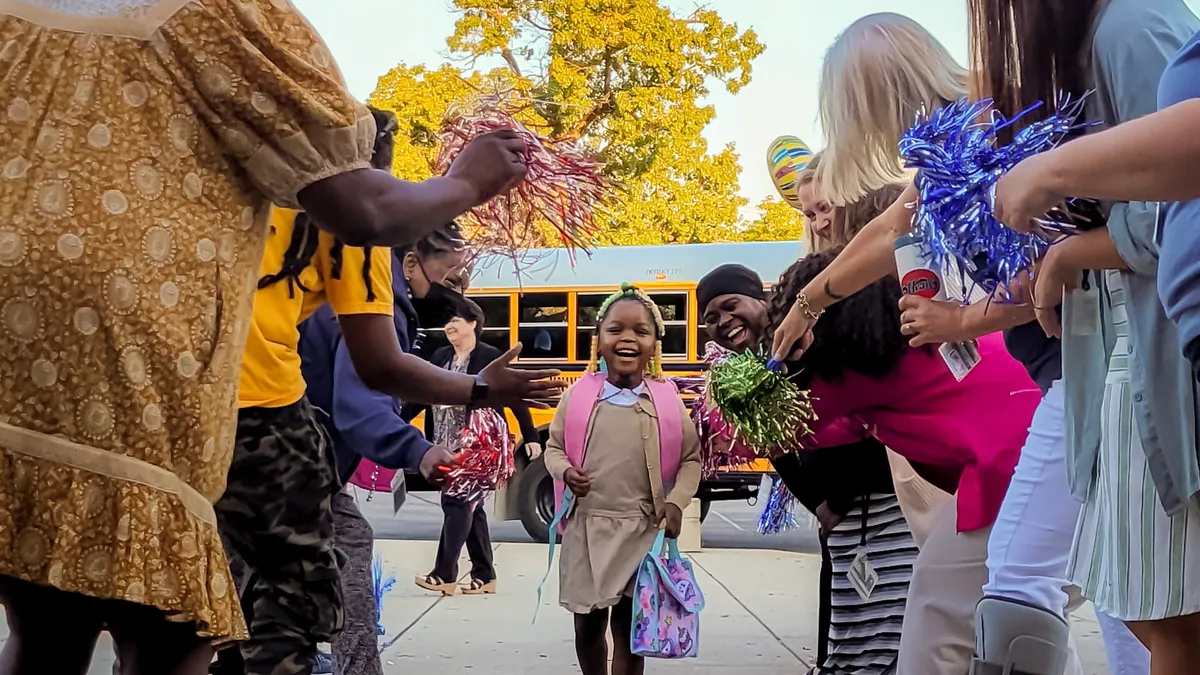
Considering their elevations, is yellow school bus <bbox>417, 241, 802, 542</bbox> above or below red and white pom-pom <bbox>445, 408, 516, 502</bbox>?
above

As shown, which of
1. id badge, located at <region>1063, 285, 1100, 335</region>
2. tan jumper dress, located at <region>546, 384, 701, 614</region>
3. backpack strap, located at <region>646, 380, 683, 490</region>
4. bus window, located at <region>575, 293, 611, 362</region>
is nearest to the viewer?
id badge, located at <region>1063, 285, 1100, 335</region>

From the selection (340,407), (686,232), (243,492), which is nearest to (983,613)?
(243,492)

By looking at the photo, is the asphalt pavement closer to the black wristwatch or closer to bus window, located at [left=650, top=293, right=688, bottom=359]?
bus window, located at [left=650, top=293, right=688, bottom=359]

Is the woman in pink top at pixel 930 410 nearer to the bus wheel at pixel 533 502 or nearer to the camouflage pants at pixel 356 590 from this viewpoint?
the camouflage pants at pixel 356 590

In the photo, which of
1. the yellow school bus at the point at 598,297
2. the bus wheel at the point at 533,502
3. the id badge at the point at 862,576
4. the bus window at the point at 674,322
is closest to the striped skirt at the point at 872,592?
the id badge at the point at 862,576

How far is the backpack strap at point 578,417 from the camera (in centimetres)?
437

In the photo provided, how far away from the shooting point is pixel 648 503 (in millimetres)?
4211

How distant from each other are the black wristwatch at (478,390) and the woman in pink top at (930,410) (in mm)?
1085

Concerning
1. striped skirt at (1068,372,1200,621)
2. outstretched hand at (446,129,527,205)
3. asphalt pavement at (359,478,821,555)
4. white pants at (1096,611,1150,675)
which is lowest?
asphalt pavement at (359,478,821,555)

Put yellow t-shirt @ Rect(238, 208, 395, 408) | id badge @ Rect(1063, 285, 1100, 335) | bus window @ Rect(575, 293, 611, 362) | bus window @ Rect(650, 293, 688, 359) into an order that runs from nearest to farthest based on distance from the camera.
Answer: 1. id badge @ Rect(1063, 285, 1100, 335)
2. yellow t-shirt @ Rect(238, 208, 395, 408)
3. bus window @ Rect(650, 293, 688, 359)
4. bus window @ Rect(575, 293, 611, 362)

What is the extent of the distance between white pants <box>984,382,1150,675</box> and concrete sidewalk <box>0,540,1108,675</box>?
8.80ft

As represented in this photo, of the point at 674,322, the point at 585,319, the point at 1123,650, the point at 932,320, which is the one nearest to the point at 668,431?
the point at 932,320

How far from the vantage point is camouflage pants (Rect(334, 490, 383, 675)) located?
11.6 feet

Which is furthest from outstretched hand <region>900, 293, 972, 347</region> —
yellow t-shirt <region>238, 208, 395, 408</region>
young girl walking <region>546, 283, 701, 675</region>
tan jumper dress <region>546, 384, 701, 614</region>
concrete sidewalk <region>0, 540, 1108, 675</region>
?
concrete sidewalk <region>0, 540, 1108, 675</region>
